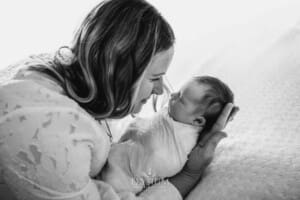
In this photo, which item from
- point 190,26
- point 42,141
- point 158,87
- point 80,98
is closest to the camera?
point 42,141

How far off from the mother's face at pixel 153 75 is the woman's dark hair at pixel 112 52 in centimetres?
2

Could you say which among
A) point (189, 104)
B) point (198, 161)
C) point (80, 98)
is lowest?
point (198, 161)

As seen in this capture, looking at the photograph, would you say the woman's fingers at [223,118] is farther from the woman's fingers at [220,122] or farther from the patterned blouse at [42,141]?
the patterned blouse at [42,141]

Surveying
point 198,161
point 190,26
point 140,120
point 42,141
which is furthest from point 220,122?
point 190,26

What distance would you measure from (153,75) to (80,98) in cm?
17

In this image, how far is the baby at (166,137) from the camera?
954 mm

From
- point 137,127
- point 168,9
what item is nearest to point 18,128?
point 137,127

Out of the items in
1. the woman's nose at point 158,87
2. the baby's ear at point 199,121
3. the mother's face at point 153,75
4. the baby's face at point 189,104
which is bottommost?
the baby's ear at point 199,121

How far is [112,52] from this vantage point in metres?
0.77

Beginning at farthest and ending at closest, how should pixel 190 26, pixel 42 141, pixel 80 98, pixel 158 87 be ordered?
pixel 190 26 → pixel 158 87 → pixel 80 98 → pixel 42 141

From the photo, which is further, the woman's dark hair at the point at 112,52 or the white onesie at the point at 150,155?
the white onesie at the point at 150,155

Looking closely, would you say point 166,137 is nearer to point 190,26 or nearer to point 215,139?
point 215,139

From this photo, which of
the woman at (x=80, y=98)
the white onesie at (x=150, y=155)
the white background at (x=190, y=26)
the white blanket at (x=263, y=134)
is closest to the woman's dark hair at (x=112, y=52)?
the woman at (x=80, y=98)

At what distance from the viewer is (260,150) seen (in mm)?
939
